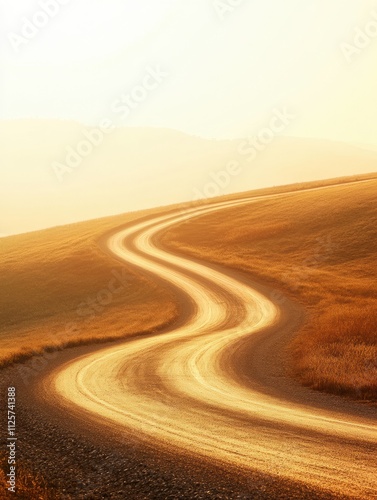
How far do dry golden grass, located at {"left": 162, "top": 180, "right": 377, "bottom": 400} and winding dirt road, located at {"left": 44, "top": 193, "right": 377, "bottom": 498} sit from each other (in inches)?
105

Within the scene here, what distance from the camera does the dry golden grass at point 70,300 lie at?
89.4 ft

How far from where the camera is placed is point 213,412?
40.1 ft

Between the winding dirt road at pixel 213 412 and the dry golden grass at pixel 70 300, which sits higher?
the dry golden grass at pixel 70 300

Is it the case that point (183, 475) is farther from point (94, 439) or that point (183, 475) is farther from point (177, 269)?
point (177, 269)

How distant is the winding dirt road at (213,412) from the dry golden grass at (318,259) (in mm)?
2667

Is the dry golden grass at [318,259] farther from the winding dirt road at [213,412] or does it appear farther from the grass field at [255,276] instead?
the winding dirt road at [213,412]

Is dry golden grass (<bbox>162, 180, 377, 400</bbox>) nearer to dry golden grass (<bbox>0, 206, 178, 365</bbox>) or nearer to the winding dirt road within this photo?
the winding dirt road

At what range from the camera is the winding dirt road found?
29.2 feet

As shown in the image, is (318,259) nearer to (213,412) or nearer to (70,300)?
(70,300)

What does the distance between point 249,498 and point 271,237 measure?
3903 centimetres

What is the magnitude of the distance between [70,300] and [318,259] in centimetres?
1830

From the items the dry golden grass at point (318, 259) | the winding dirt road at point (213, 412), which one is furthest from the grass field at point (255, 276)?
the winding dirt road at point (213, 412)

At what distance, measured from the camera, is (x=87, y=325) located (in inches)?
1190

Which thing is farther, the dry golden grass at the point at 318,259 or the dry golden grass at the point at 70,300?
the dry golden grass at the point at 70,300
